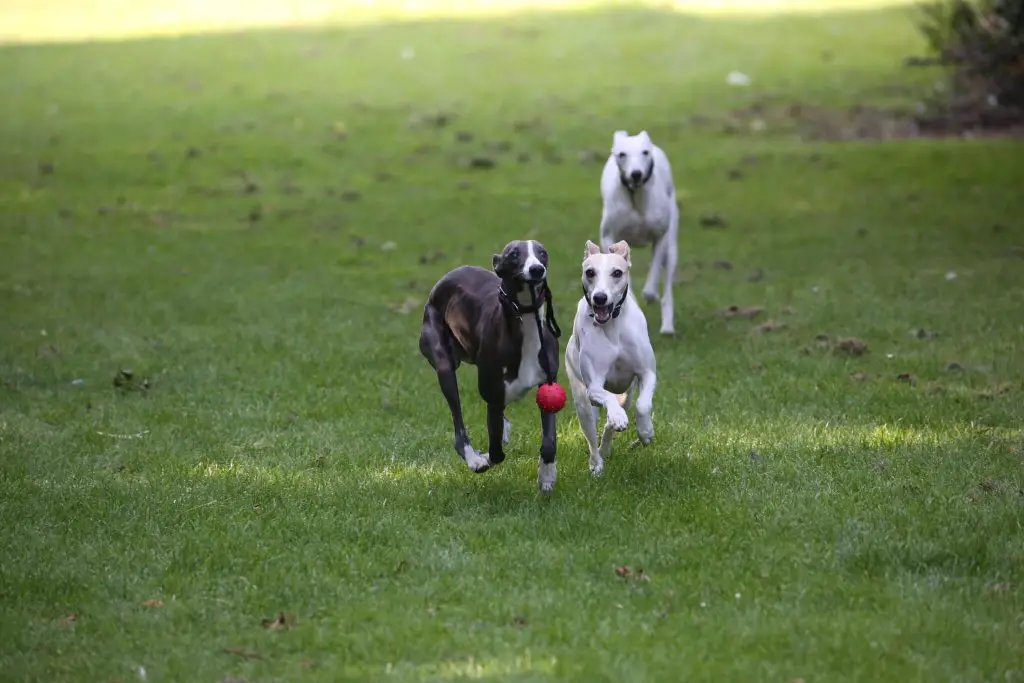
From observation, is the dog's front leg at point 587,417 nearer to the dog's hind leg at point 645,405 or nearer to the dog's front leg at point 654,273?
A: the dog's hind leg at point 645,405

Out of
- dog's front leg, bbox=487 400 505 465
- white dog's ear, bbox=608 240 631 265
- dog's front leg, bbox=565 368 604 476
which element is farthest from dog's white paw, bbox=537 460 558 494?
white dog's ear, bbox=608 240 631 265

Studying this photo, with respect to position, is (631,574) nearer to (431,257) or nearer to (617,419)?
(617,419)

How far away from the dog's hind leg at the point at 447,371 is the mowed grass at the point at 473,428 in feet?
0.87

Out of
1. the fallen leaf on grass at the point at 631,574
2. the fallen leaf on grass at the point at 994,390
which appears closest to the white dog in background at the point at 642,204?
the fallen leaf on grass at the point at 994,390

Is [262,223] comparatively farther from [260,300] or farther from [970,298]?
[970,298]

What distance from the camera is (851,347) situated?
10.5m

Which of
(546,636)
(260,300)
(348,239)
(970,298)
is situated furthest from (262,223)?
(546,636)

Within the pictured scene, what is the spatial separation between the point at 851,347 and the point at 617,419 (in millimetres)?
4056

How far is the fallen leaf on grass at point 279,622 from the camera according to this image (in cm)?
579

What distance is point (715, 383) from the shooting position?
9664mm

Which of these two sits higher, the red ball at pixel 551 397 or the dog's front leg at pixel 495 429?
the red ball at pixel 551 397

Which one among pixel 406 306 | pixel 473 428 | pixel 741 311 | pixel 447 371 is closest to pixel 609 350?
pixel 447 371

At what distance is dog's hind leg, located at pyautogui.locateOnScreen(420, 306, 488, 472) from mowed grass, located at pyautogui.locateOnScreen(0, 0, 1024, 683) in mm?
267

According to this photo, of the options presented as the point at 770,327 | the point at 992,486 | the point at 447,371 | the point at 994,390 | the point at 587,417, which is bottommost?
the point at 770,327
